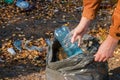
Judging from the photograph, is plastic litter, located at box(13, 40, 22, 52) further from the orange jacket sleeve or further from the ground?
the orange jacket sleeve

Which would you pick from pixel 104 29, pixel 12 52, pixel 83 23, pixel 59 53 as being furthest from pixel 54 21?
pixel 83 23

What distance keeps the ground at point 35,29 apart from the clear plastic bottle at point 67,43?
600mm

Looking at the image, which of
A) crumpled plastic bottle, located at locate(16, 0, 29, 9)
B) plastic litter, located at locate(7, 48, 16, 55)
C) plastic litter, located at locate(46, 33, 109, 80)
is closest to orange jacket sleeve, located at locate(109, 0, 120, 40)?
plastic litter, located at locate(46, 33, 109, 80)

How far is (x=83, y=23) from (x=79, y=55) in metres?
0.54

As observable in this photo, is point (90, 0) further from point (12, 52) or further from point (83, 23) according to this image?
point (12, 52)

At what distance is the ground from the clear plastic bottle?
600mm

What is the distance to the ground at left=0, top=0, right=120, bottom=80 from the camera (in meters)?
4.32

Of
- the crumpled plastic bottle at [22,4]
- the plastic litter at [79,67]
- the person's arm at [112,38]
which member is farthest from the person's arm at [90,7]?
the crumpled plastic bottle at [22,4]

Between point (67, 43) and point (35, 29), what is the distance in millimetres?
1784

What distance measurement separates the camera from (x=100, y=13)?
6160mm

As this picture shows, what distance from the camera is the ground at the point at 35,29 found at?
4324 millimetres

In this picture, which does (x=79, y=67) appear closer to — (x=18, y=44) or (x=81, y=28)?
(x=81, y=28)

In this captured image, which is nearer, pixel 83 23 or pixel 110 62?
pixel 83 23

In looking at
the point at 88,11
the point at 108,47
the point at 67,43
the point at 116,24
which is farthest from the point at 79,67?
the point at 116,24
